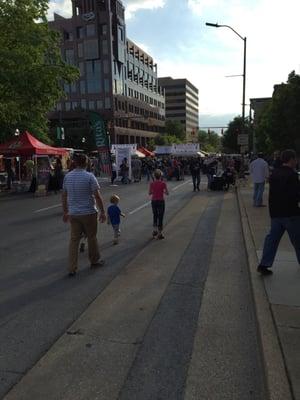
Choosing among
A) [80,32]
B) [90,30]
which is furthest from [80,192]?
[80,32]

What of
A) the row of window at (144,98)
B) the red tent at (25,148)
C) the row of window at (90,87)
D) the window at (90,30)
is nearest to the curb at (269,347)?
the red tent at (25,148)

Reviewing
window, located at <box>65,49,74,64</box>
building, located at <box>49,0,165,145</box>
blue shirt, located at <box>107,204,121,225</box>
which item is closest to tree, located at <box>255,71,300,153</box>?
blue shirt, located at <box>107,204,121,225</box>

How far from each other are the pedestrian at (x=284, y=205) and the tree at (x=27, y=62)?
1936 centimetres

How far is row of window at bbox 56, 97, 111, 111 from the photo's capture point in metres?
109

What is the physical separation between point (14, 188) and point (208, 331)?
79.5 feet

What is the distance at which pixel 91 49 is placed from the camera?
10731cm

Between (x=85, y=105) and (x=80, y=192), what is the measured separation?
105m

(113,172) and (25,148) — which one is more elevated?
(25,148)

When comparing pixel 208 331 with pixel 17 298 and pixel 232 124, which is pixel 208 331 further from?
pixel 232 124

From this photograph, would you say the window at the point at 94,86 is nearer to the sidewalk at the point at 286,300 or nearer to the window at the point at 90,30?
the window at the point at 90,30

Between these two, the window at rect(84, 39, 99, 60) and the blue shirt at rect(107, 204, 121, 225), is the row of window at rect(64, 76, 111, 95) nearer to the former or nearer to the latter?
the window at rect(84, 39, 99, 60)

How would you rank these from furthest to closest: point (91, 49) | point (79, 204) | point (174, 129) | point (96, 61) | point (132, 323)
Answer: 1. point (174, 129)
2. point (96, 61)
3. point (91, 49)
4. point (79, 204)
5. point (132, 323)

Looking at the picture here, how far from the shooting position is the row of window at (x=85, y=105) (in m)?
109

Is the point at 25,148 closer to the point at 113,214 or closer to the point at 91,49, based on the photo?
the point at 113,214
